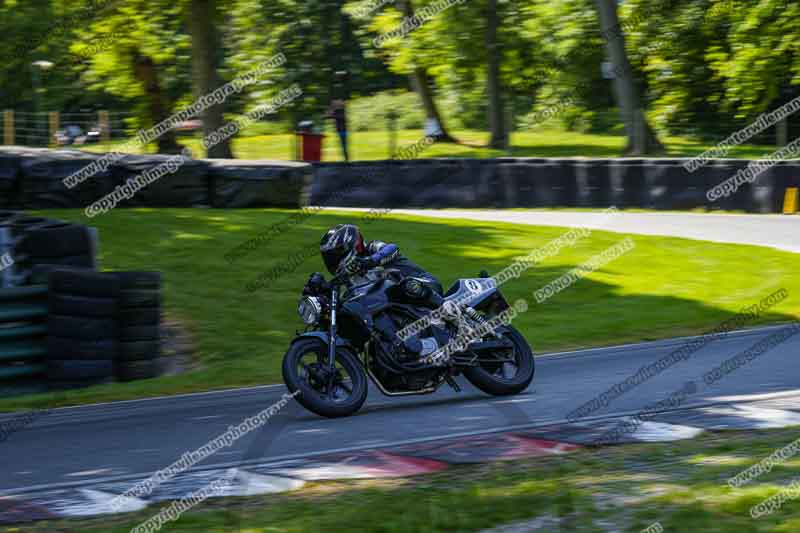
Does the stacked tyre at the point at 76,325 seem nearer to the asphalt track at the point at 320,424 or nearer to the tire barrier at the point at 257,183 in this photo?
the asphalt track at the point at 320,424

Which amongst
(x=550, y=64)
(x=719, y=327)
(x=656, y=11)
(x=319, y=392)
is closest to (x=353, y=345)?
(x=319, y=392)

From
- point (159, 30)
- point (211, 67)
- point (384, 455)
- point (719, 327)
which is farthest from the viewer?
point (159, 30)

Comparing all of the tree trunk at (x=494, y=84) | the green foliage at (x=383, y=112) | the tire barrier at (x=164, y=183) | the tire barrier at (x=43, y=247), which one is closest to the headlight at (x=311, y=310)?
the tire barrier at (x=43, y=247)

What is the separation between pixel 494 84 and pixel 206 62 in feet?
33.6

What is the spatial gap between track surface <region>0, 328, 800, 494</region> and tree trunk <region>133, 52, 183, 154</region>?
2524 centimetres

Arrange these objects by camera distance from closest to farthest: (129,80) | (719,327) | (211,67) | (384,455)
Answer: (384,455), (719,327), (211,67), (129,80)

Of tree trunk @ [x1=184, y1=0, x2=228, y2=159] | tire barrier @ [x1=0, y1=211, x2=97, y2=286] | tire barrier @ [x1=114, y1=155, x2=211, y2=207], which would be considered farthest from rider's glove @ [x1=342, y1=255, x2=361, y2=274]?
tree trunk @ [x1=184, y1=0, x2=228, y2=159]

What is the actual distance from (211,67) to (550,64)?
49.3ft

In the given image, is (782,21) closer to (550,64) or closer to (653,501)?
(550,64)

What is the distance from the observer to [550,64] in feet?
128

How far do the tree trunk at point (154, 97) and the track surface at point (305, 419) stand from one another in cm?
2524

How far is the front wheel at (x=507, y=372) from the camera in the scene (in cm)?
931

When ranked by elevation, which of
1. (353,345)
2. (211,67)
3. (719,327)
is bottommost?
(719,327)

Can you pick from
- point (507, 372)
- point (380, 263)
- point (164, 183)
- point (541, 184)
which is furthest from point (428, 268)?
point (541, 184)
